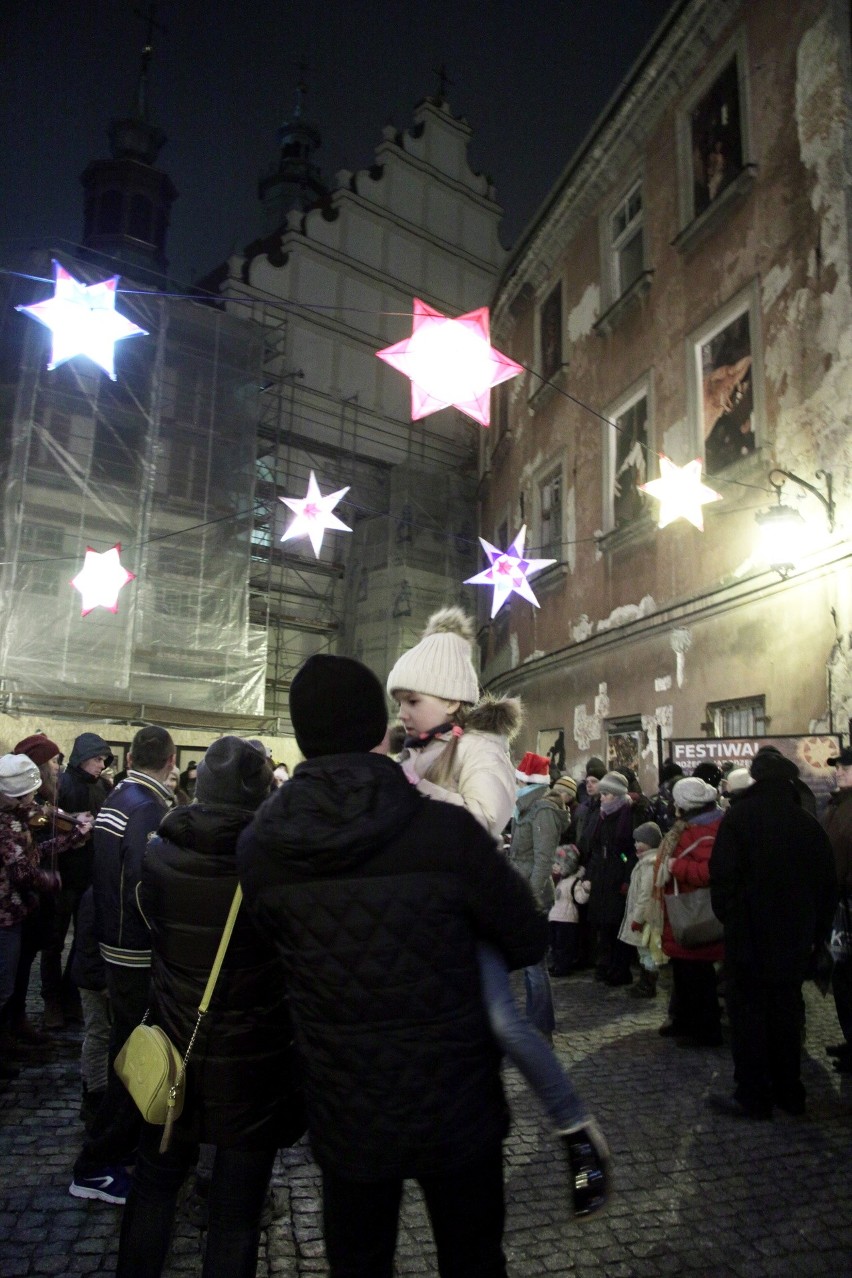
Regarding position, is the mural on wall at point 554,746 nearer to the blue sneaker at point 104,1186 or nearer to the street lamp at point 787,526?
the street lamp at point 787,526

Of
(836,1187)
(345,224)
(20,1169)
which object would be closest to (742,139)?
(836,1187)

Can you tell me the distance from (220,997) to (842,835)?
3.99 metres

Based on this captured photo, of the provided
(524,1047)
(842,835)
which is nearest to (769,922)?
(842,835)

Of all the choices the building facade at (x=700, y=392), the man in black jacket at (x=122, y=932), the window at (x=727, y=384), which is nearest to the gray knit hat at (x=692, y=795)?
the building facade at (x=700, y=392)

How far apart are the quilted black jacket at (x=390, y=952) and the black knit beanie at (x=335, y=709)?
0.35 ft

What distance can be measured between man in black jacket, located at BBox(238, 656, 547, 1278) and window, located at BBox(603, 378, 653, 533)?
9.65m

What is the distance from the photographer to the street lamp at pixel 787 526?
768cm

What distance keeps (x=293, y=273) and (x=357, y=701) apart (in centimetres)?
2260

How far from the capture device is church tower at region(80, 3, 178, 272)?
102 feet

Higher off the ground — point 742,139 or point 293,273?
point 293,273

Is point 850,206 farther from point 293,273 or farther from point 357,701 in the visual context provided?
point 293,273

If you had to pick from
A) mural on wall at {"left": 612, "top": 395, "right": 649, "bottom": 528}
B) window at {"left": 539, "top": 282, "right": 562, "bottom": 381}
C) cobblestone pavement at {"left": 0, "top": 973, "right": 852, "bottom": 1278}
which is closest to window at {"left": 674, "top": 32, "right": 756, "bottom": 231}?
mural on wall at {"left": 612, "top": 395, "right": 649, "bottom": 528}

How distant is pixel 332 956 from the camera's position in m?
1.73

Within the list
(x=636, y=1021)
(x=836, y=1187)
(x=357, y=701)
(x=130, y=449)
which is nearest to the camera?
(x=357, y=701)
